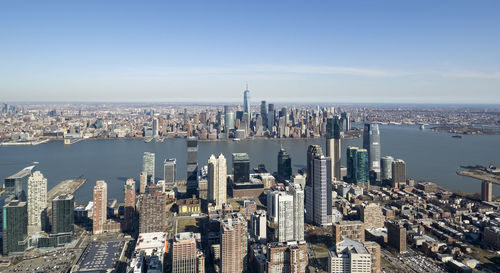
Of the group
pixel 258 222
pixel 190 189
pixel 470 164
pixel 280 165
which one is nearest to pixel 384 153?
pixel 470 164

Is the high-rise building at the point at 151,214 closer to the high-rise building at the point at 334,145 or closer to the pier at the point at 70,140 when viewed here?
the high-rise building at the point at 334,145

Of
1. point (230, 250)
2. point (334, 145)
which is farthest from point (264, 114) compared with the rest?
point (230, 250)

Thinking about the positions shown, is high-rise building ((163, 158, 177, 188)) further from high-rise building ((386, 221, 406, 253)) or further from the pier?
the pier

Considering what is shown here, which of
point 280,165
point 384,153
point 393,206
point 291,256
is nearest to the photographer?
point 291,256

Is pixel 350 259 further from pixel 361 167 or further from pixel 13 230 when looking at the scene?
pixel 361 167

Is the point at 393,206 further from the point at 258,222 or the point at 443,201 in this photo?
the point at 258,222

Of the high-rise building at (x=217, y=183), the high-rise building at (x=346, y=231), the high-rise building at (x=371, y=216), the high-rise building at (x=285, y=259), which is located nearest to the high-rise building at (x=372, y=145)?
the high-rise building at (x=371, y=216)

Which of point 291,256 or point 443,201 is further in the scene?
point 443,201

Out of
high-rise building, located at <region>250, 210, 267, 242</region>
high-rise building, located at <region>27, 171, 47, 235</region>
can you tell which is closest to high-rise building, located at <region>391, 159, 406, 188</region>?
high-rise building, located at <region>250, 210, 267, 242</region>
